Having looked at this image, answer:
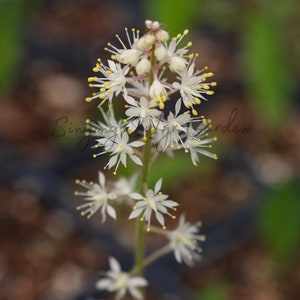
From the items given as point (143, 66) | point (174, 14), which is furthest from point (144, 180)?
point (174, 14)

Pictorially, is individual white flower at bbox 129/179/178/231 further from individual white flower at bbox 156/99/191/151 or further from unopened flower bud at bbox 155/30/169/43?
unopened flower bud at bbox 155/30/169/43

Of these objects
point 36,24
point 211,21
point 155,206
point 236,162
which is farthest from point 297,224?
point 36,24

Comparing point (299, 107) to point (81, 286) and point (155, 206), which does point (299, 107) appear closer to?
point (81, 286)

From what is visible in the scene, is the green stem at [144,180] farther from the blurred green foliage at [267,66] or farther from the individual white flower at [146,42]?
the blurred green foliage at [267,66]

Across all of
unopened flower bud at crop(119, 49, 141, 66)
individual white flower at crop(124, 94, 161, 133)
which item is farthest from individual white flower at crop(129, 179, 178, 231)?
unopened flower bud at crop(119, 49, 141, 66)

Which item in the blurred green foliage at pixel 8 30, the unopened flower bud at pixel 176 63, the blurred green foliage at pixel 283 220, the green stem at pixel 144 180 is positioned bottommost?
the green stem at pixel 144 180

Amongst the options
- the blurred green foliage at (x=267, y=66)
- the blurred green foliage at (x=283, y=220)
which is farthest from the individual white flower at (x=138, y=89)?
the blurred green foliage at (x=267, y=66)
